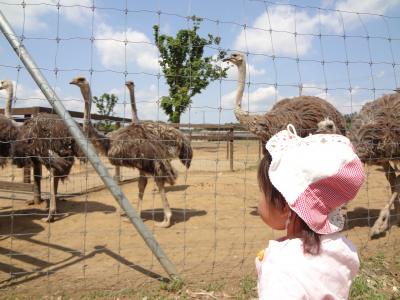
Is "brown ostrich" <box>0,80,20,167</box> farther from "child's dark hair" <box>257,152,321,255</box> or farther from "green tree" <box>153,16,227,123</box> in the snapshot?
"child's dark hair" <box>257,152,321,255</box>

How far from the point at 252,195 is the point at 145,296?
4.35m

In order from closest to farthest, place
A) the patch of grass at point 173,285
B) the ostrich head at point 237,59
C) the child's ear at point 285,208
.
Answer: the child's ear at point 285,208 → the patch of grass at point 173,285 → the ostrich head at point 237,59

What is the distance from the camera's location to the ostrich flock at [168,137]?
4.80m

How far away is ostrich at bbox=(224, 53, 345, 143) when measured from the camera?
503 cm

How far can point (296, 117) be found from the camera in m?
5.08

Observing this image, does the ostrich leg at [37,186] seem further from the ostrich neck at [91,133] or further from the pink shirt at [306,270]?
the pink shirt at [306,270]

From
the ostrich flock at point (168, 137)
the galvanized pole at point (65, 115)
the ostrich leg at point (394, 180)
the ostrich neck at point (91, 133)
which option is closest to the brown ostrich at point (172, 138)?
the ostrich flock at point (168, 137)

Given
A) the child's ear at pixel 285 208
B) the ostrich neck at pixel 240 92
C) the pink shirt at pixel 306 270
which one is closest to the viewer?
the pink shirt at pixel 306 270

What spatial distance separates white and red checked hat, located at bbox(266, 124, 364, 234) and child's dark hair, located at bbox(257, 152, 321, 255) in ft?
0.12

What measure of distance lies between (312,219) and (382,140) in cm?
404

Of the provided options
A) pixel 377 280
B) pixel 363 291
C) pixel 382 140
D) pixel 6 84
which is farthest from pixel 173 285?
pixel 6 84

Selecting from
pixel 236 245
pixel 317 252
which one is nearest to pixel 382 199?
pixel 236 245

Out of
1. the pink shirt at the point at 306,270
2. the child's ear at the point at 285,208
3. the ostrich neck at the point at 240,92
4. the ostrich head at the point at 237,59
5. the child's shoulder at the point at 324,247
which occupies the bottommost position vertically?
the pink shirt at the point at 306,270

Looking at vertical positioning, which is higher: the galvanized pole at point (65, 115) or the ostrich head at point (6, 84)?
the ostrich head at point (6, 84)
